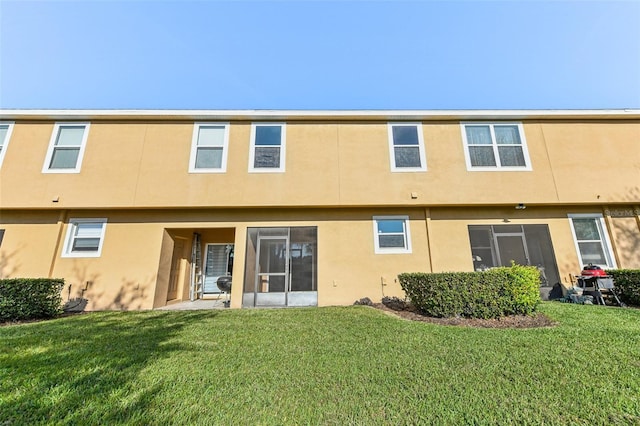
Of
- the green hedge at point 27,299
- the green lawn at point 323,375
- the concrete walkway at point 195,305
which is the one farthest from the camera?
the concrete walkway at point 195,305

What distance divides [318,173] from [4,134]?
10384 mm

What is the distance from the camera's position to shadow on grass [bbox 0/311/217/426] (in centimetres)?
252

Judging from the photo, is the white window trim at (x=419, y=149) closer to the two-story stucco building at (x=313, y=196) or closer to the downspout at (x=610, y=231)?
the two-story stucco building at (x=313, y=196)

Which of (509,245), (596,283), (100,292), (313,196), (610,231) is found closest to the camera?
(596,283)

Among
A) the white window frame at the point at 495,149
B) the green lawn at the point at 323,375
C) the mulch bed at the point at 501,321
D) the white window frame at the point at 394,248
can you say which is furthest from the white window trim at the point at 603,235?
the white window frame at the point at 394,248

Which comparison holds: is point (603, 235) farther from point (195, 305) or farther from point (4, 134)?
point (4, 134)

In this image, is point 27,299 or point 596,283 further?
point 596,283

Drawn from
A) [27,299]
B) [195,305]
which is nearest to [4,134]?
[27,299]

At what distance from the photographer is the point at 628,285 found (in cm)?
723

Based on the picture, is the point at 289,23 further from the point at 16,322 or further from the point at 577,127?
the point at 16,322

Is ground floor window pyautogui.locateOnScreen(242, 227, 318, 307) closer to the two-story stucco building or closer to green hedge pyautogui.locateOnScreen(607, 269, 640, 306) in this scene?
the two-story stucco building

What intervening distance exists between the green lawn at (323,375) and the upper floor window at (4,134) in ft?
Answer: 21.6

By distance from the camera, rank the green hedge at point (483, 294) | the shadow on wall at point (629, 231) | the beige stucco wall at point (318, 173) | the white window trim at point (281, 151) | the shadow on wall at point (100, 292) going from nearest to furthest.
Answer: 1. the green hedge at point (483, 294)
2. the shadow on wall at point (100, 292)
3. the beige stucco wall at point (318, 173)
4. the shadow on wall at point (629, 231)
5. the white window trim at point (281, 151)

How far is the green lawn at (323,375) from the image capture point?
2506mm
